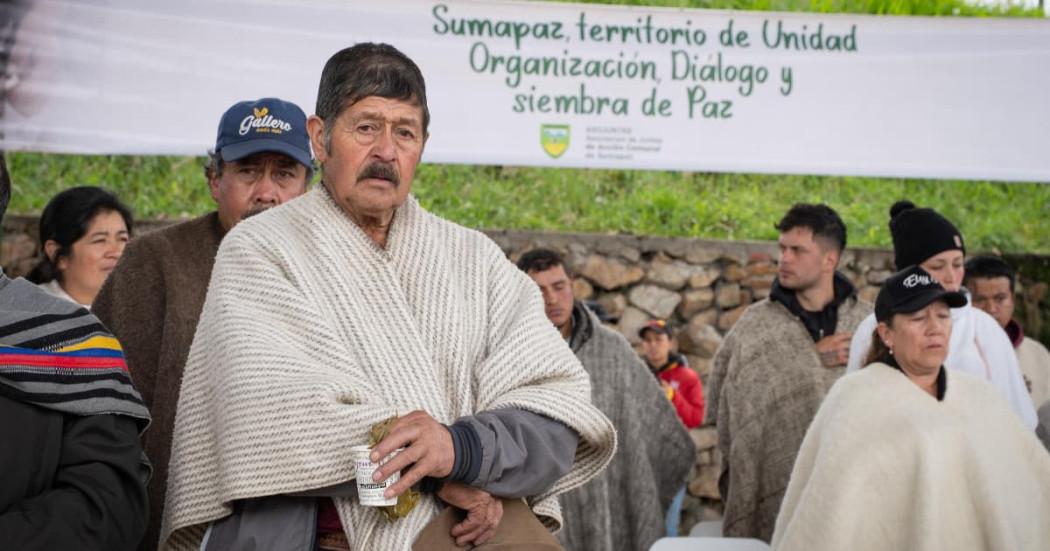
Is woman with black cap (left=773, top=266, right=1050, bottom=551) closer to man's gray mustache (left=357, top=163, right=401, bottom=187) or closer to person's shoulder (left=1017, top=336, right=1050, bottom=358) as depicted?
person's shoulder (left=1017, top=336, right=1050, bottom=358)

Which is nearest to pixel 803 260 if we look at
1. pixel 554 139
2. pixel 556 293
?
pixel 556 293

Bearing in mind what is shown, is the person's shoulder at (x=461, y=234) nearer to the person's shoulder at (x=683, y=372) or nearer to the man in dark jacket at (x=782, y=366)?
the man in dark jacket at (x=782, y=366)

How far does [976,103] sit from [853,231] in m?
2.17

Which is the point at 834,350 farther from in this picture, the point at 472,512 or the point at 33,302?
the point at 33,302

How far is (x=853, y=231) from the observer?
30.7 feet

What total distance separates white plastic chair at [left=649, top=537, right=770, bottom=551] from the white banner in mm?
2500

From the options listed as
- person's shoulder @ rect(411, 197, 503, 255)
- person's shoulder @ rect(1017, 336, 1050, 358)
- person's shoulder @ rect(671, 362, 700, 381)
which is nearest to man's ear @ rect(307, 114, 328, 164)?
person's shoulder @ rect(411, 197, 503, 255)

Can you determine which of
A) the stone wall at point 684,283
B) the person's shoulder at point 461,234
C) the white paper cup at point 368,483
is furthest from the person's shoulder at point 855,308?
the white paper cup at point 368,483

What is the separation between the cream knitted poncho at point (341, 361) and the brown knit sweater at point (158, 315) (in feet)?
1.56

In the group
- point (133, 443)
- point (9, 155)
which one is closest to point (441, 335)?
point (133, 443)

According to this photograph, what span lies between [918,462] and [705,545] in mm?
868

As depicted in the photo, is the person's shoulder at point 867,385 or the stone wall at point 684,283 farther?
the stone wall at point 684,283

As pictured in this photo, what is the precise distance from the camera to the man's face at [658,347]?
791 cm

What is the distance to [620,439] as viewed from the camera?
226 inches
